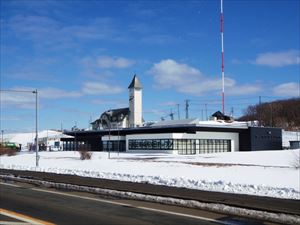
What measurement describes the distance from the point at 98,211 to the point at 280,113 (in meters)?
143

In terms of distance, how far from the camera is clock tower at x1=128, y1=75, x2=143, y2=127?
106125 millimetres

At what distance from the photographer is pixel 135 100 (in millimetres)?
106562

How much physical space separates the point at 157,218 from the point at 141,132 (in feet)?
238

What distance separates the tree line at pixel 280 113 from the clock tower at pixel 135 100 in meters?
47.9

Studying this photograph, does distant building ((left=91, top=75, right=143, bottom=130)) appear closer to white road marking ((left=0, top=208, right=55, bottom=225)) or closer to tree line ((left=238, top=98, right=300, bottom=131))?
tree line ((left=238, top=98, right=300, bottom=131))

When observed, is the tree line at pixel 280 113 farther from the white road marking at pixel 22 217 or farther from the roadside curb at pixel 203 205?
the white road marking at pixel 22 217

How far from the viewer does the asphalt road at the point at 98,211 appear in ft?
34.5

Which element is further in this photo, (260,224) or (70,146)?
(70,146)

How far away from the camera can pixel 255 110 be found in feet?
511

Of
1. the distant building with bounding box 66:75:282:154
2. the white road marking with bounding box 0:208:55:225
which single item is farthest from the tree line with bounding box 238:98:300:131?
the white road marking with bounding box 0:208:55:225

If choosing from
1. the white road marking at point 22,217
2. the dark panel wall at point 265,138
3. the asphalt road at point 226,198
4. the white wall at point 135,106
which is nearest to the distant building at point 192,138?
the dark panel wall at point 265,138

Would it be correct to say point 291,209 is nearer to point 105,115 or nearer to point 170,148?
point 170,148


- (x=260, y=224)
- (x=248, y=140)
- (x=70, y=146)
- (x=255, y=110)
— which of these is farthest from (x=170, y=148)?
(x=255, y=110)

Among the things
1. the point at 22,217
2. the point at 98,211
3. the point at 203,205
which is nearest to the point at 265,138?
the point at 203,205
